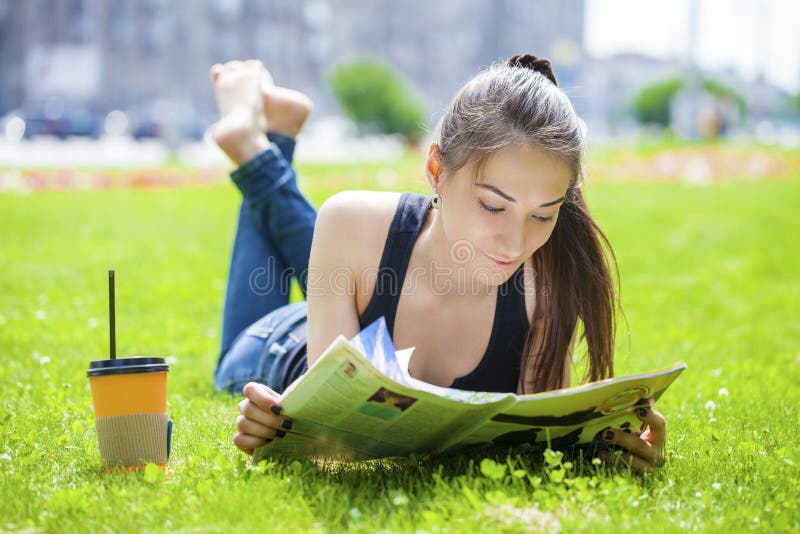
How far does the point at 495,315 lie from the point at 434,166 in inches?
18.3

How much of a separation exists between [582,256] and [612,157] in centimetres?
1258

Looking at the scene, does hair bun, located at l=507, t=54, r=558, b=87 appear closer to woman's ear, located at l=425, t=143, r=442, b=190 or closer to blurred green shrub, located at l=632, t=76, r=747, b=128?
woman's ear, located at l=425, t=143, r=442, b=190

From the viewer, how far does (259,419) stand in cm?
229

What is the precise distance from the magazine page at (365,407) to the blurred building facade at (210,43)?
36608mm

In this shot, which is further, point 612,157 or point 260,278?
point 612,157

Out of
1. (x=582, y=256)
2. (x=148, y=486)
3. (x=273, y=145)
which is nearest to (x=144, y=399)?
(x=148, y=486)

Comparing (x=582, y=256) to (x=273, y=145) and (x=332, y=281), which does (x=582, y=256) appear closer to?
(x=332, y=281)

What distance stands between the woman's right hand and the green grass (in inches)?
2.8

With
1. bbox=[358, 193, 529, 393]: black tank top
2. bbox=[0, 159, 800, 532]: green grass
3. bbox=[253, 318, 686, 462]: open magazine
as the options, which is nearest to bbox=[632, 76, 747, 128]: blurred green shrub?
bbox=[0, 159, 800, 532]: green grass

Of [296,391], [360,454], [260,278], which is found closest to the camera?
[296,391]

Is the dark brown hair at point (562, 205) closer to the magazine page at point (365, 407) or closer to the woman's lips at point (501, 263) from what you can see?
the woman's lips at point (501, 263)

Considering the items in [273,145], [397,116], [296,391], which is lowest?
[397,116]

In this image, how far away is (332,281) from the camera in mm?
2645

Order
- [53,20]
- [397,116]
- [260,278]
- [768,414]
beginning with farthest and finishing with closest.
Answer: [53,20], [397,116], [260,278], [768,414]
